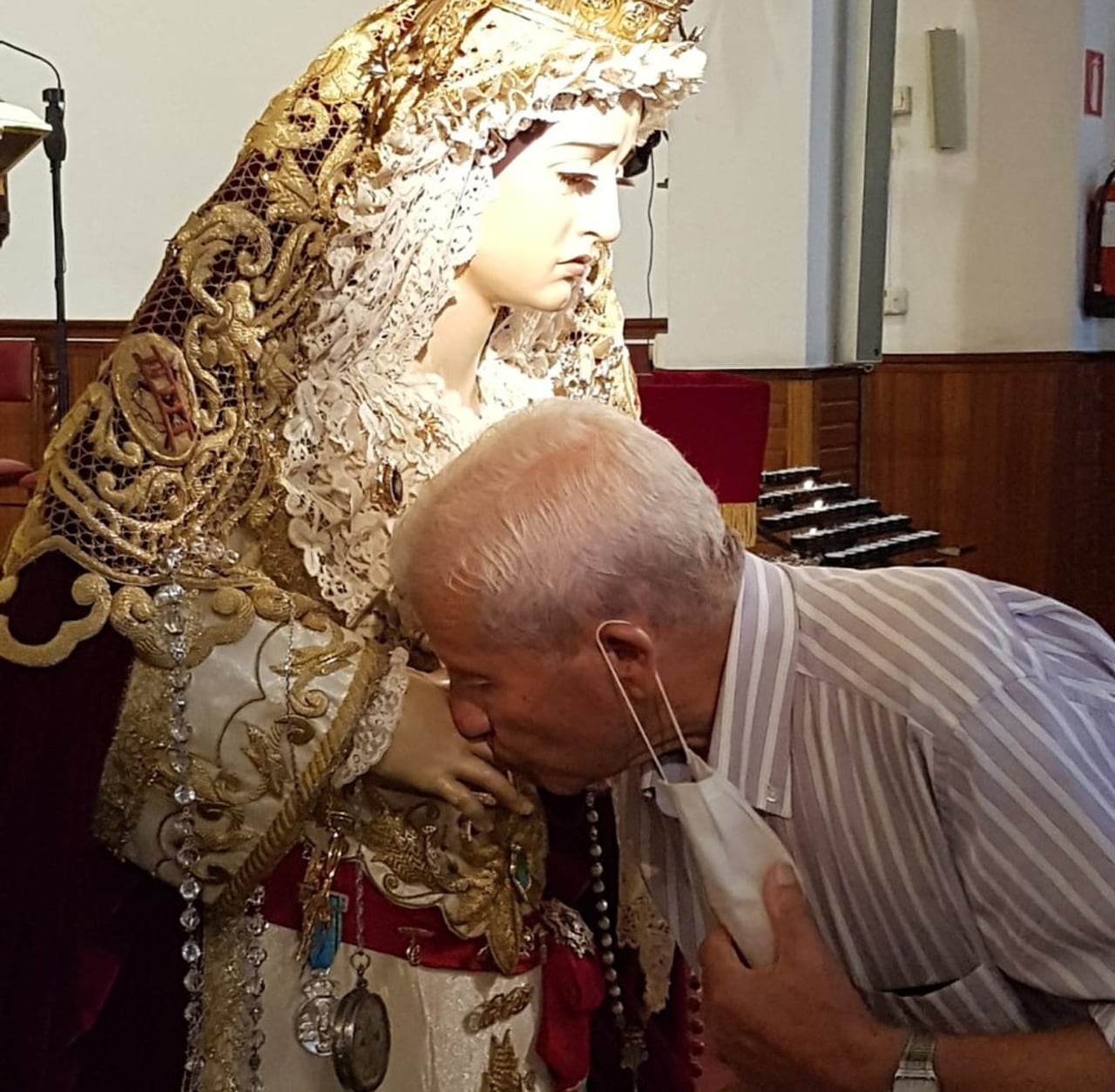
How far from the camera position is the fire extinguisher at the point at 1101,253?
5004 millimetres

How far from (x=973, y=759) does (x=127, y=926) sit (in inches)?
30.5

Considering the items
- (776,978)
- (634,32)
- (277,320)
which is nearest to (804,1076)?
(776,978)

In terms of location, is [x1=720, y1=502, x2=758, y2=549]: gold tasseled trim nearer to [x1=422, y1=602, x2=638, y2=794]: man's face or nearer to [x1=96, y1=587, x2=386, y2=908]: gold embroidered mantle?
[x1=96, y1=587, x2=386, y2=908]: gold embroidered mantle

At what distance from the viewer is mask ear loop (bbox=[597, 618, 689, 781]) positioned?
39.2 inches

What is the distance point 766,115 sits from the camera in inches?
178

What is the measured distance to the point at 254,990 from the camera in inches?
53.5

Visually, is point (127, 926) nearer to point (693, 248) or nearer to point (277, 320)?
point (277, 320)

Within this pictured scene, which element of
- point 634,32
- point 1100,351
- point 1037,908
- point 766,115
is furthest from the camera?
point 1100,351

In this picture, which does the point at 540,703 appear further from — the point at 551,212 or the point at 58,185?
the point at 58,185

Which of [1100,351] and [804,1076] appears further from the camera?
[1100,351]

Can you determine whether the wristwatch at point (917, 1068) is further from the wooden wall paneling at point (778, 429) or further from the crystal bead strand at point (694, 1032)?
the wooden wall paneling at point (778, 429)

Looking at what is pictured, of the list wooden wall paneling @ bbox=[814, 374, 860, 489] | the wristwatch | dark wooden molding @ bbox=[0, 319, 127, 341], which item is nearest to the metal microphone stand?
dark wooden molding @ bbox=[0, 319, 127, 341]

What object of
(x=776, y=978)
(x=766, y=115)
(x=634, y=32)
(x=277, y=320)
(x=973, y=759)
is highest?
(x=766, y=115)

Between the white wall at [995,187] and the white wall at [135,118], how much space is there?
1.05 meters
